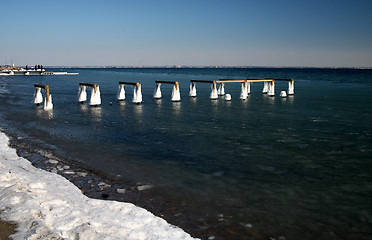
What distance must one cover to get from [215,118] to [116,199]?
12.3 m

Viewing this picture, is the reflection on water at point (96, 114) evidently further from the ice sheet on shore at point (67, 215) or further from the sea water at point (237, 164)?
the ice sheet on shore at point (67, 215)

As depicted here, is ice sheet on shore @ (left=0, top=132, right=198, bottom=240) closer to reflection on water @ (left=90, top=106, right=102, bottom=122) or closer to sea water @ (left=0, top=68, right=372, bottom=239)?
sea water @ (left=0, top=68, right=372, bottom=239)

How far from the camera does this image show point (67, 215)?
5.57 metres

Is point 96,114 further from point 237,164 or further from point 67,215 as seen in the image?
point 67,215

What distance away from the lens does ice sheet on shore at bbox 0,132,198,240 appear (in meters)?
4.98

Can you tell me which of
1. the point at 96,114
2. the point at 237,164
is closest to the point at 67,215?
the point at 237,164

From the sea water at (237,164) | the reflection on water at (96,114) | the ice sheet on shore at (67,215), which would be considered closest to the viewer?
the ice sheet on shore at (67,215)

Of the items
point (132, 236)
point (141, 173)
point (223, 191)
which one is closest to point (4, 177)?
point (141, 173)

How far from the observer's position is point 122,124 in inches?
648

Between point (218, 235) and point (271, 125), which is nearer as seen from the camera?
point (218, 235)

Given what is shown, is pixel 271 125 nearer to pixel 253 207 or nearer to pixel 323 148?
pixel 323 148

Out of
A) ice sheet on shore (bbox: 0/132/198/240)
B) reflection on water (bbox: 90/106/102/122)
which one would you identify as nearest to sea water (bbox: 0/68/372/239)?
reflection on water (bbox: 90/106/102/122)

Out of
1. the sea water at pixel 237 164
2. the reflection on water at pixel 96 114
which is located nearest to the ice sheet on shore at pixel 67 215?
the sea water at pixel 237 164

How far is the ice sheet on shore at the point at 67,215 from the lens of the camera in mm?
4984
